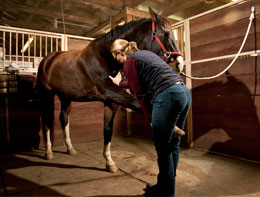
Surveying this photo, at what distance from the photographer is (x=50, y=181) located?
1.76 m

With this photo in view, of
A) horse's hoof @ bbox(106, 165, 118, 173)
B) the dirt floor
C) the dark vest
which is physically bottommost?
the dirt floor

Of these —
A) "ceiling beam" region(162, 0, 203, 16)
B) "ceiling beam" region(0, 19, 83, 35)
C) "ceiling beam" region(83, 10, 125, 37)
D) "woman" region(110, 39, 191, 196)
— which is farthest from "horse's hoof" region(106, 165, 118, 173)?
"ceiling beam" region(0, 19, 83, 35)

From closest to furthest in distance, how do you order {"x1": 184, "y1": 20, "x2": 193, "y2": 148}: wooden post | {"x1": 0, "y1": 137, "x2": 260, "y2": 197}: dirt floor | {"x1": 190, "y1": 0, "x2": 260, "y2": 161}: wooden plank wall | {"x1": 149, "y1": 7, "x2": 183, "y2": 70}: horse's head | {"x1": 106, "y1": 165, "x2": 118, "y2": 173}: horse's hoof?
{"x1": 0, "y1": 137, "x2": 260, "y2": 197}: dirt floor, {"x1": 149, "y1": 7, "x2": 183, "y2": 70}: horse's head, {"x1": 106, "y1": 165, "x2": 118, "y2": 173}: horse's hoof, {"x1": 190, "y1": 0, "x2": 260, "y2": 161}: wooden plank wall, {"x1": 184, "y1": 20, "x2": 193, "y2": 148}: wooden post

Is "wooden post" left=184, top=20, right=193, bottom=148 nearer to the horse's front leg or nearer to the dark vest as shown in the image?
the horse's front leg

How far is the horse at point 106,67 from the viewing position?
6.15 feet

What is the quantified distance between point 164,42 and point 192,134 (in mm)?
1536

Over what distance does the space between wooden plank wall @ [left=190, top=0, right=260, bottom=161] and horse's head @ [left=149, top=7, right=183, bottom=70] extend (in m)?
0.93

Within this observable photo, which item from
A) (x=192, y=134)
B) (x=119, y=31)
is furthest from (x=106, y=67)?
(x=192, y=134)

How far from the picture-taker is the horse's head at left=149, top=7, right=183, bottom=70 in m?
1.81

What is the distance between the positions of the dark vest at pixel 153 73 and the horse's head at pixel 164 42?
0.65 metres

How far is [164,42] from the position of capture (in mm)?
1879

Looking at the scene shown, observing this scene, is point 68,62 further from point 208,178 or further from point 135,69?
point 208,178

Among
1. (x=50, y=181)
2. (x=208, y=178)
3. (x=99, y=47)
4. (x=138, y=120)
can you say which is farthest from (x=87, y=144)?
(x=208, y=178)

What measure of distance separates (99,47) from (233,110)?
1767 millimetres
